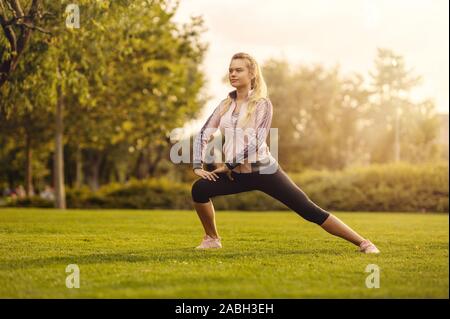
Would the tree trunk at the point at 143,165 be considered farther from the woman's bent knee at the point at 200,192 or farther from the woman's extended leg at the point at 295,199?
the woman's extended leg at the point at 295,199

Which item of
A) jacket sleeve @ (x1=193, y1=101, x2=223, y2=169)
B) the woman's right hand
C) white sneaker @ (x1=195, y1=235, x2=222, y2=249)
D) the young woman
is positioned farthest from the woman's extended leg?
white sneaker @ (x1=195, y1=235, x2=222, y2=249)

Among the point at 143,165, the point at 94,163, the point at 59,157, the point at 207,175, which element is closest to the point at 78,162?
the point at 94,163

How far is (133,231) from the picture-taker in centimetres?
1183

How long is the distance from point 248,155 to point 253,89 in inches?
32.2

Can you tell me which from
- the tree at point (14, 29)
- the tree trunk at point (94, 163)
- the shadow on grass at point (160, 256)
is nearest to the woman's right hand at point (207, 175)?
the shadow on grass at point (160, 256)

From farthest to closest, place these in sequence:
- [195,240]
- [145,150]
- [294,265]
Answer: [145,150] < [195,240] < [294,265]

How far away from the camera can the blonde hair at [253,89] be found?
7.70 metres

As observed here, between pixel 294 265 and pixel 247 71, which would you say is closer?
pixel 294 265

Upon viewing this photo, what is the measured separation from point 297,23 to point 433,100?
2525 centimetres

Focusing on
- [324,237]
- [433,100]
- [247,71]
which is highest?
[433,100]

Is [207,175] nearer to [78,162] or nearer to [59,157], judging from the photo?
[59,157]

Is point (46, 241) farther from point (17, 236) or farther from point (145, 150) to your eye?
point (145, 150)

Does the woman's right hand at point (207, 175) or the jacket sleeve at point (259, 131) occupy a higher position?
the jacket sleeve at point (259, 131)

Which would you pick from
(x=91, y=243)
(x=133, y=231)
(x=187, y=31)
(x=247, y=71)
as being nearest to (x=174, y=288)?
(x=247, y=71)
